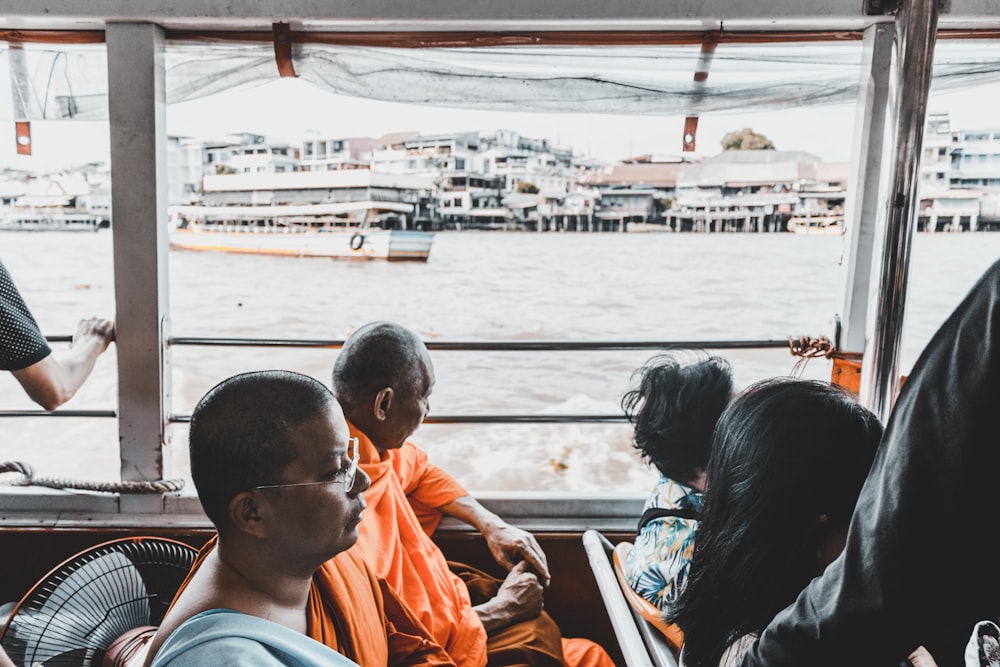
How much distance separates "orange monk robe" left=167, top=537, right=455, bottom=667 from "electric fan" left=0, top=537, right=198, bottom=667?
0.46 m

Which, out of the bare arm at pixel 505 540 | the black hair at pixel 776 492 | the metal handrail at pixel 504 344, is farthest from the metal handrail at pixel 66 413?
the black hair at pixel 776 492

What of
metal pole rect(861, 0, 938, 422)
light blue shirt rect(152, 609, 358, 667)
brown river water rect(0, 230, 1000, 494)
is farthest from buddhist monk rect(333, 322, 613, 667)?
brown river water rect(0, 230, 1000, 494)

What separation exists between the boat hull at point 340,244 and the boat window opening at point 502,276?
0.58 m

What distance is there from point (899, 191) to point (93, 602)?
2.09 metres

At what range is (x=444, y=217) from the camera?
2075 cm

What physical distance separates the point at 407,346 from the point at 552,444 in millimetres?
12385

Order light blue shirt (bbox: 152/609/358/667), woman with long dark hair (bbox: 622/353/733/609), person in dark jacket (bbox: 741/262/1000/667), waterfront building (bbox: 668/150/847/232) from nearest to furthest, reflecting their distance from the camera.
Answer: person in dark jacket (bbox: 741/262/1000/667) → light blue shirt (bbox: 152/609/358/667) → woman with long dark hair (bbox: 622/353/733/609) → waterfront building (bbox: 668/150/847/232)

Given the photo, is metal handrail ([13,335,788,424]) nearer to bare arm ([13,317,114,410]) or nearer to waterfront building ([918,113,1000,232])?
bare arm ([13,317,114,410])

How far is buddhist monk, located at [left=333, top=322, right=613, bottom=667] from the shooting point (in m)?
1.79

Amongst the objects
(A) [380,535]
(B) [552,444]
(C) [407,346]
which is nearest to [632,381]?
(C) [407,346]

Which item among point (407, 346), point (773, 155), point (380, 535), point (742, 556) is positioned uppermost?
point (773, 155)

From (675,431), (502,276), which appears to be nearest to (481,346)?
(675,431)

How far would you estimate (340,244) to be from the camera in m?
Answer: 26.7

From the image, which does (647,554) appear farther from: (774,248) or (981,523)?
(774,248)
